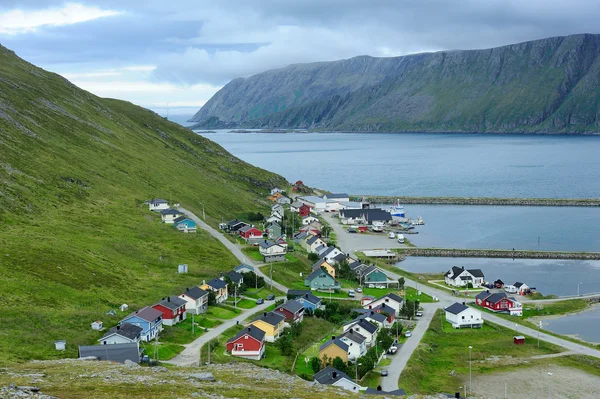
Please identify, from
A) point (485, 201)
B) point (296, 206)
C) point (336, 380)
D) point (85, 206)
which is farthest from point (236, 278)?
point (485, 201)

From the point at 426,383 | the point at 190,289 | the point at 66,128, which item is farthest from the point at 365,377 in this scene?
the point at 66,128

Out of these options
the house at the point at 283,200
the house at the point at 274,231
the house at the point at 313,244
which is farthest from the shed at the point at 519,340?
the house at the point at 283,200

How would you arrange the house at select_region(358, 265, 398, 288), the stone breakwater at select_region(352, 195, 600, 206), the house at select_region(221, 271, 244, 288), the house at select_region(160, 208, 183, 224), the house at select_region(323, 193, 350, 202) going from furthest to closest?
the stone breakwater at select_region(352, 195, 600, 206) < the house at select_region(323, 193, 350, 202) < the house at select_region(160, 208, 183, 224) < the house at select_region(358, 265, 398, 288) < the house at select_region(221, 271, 244, 288)

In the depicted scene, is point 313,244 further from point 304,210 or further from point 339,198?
point 339,198

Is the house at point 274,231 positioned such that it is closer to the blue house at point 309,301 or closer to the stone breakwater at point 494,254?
the stone breakwater at point 494,254

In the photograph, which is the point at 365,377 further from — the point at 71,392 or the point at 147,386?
the point at 71,392

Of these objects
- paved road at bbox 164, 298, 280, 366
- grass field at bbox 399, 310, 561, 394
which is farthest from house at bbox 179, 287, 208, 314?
grass field at bbox 399, 310, 561, 394

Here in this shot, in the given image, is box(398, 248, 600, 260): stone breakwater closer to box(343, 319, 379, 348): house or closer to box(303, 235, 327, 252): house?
box(303, 235, 327, 252): house
